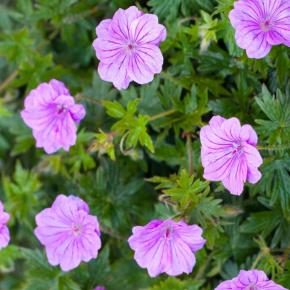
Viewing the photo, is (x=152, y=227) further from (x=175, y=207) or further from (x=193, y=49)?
(x=193, y=49)

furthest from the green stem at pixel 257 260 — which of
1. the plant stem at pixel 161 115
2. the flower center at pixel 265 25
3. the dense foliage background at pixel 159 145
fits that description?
the flower center at pixel 265 25

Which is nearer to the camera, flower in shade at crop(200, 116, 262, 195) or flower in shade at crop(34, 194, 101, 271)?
flower in shade at crop(200, 116, 262, 195)

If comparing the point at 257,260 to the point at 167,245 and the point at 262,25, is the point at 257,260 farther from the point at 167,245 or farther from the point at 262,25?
the point at 262,25

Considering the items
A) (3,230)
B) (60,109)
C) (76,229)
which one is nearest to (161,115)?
(60,109)

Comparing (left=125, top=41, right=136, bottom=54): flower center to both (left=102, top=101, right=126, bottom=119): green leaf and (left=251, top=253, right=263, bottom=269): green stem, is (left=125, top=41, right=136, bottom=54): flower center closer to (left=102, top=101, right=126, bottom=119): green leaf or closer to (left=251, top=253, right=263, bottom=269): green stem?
(left=102, top=101, right=126, bottom=119): green leaf

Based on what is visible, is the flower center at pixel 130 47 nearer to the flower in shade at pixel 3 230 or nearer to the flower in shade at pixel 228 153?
the flower in shade at pixel 228 153

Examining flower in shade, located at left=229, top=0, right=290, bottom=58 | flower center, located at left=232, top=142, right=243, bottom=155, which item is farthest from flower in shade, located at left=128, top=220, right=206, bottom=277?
flower in shade, located at left=229, top=0, right=290, bottom=58
